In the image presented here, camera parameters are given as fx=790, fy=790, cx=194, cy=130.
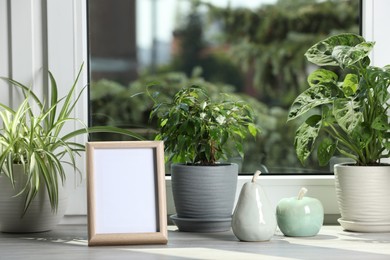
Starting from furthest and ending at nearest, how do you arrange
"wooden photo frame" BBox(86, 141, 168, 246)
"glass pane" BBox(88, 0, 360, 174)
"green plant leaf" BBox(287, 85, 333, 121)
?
"glass pane" BBox(88, 0, 360, 174) → "green plant leaf" BBox(287, 85, 333, 121) → "wooden photo frame" BBox(86, 141, 168, 246)

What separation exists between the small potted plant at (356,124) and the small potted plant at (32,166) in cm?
64

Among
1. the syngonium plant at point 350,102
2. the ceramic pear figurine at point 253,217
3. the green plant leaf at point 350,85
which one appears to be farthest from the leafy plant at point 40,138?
the green plant leaf at point 350,85

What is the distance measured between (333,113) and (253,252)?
0.57m

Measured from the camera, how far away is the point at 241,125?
2.73 m

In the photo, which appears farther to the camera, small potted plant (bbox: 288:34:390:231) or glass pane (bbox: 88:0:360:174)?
glass pane (bbox: 88:0:360:174)

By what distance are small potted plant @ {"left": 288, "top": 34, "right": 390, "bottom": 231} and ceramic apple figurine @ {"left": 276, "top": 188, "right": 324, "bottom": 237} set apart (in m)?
0.15

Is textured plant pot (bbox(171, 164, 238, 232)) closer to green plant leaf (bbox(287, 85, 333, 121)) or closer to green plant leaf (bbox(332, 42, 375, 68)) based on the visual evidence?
green plant leaf (bbox(287, 85, 333, 121))

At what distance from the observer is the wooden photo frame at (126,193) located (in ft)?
7.90

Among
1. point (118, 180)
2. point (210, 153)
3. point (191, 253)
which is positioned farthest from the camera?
point (210, 153)

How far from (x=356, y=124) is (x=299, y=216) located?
1.13ft

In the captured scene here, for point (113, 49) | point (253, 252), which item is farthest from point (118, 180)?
point (113, 49)

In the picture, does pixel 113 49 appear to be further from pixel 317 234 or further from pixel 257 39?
pixel 317 234

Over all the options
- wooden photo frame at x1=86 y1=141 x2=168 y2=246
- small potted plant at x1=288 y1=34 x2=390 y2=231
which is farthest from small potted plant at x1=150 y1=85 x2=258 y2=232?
small potted plant at x1=288 y1=34 x2=390 y2=231

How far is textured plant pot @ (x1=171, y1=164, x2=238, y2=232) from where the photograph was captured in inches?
103
